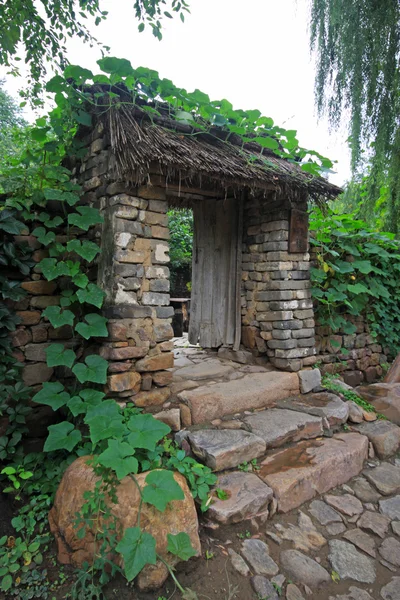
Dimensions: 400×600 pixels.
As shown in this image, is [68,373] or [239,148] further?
[239,148]

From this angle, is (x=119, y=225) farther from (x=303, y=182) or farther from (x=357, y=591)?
(x=357, y=591)

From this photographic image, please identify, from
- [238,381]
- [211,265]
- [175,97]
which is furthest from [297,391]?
[175,97]

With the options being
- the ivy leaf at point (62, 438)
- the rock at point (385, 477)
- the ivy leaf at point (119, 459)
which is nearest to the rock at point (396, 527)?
the rock at point (385, 477)

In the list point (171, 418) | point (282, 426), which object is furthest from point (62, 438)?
point (282, 426)

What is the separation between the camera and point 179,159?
268 cm

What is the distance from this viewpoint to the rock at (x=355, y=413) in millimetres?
3441

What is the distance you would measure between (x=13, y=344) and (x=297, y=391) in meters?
2.69

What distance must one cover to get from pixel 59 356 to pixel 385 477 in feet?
8.67

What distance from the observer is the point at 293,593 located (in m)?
1.79

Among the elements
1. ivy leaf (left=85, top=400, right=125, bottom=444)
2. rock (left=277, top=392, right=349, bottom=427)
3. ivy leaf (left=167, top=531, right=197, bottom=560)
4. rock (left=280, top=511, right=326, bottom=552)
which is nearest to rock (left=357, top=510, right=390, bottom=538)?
rock (left=280, top=511, right=326, bottom=552)

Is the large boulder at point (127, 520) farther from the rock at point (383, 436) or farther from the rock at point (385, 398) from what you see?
the rock at point (385, 398)

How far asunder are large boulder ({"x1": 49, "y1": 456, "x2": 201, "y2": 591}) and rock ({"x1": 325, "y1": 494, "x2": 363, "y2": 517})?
1.08m

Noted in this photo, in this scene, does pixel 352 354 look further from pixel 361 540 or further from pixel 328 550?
pixel 328 550

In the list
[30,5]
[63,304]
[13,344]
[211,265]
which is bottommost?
[13,344]
